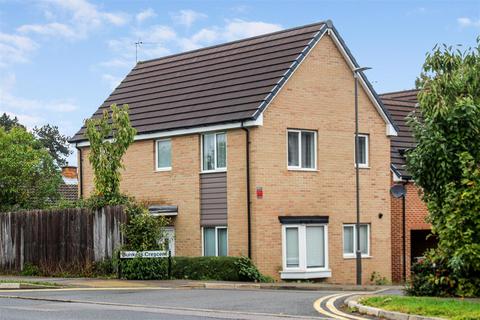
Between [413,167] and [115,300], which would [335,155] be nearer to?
[413,167]

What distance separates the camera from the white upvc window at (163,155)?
1340 inches

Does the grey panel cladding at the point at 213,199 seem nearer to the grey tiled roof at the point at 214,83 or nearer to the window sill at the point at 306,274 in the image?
the grey tiled roof at the point at 214,83

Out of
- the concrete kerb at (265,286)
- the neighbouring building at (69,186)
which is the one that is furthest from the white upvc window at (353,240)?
the neighbouring building at (69,186)

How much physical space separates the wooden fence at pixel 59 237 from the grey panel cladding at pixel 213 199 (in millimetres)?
4300

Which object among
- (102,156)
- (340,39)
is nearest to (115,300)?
(102,156)

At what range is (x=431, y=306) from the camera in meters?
16.8

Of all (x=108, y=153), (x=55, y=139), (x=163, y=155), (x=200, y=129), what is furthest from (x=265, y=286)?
(x=55, y=139)

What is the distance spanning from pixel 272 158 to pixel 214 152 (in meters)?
2.29

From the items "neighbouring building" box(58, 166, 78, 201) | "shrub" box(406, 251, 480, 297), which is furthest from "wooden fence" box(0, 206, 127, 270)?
"neighbouring building" box(58, 166, 78, 201)

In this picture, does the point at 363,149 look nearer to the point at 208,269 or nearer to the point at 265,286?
the point at 208,269

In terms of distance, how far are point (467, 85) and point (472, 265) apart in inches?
171

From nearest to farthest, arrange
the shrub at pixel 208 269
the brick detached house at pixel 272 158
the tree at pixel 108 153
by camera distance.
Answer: the shrub at pixel 208 269 → the tree at pixel 108 153 → the brick detached house at pixel 272 158

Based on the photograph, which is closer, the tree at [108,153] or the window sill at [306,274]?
the tree at [108,153]

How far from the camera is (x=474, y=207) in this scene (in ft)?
66.6
